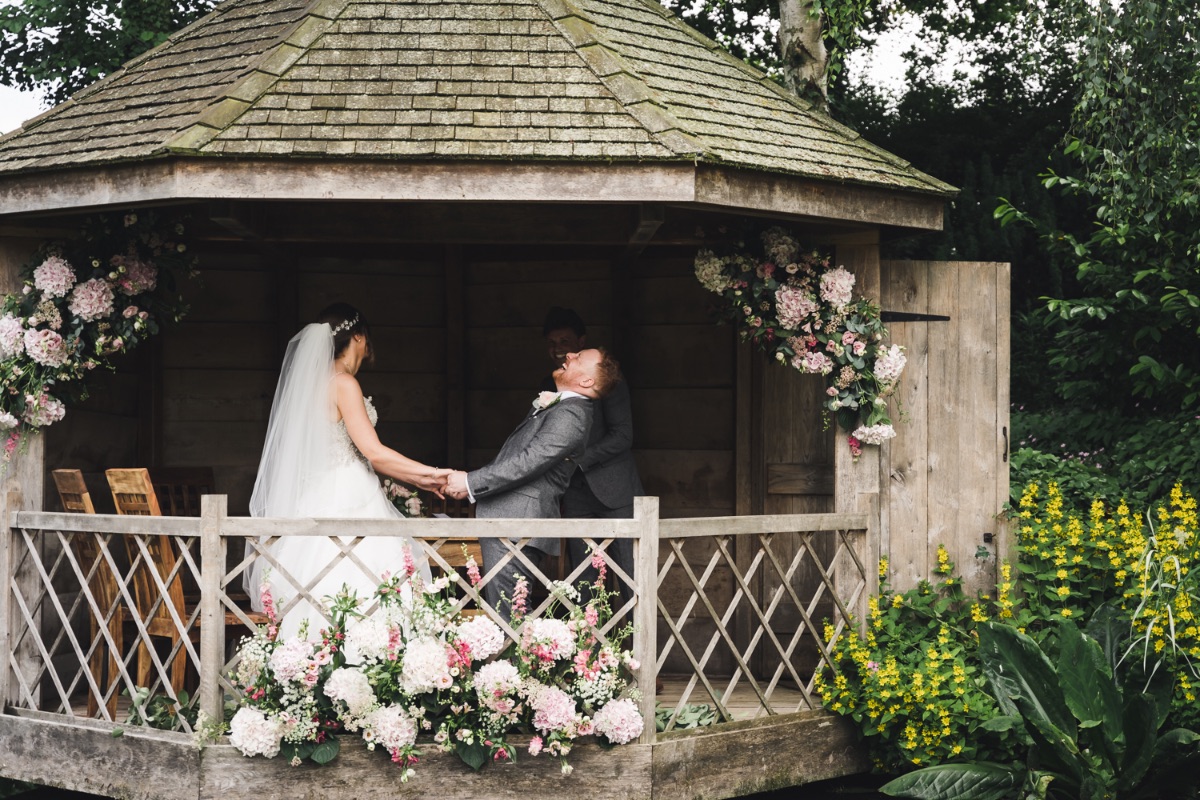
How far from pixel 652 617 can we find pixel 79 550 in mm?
2869

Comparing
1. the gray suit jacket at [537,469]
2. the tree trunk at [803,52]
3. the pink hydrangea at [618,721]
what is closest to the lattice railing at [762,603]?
the pink hydrangea at [618,721]

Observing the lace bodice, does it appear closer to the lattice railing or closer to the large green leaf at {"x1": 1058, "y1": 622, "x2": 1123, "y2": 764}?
the lattice railing

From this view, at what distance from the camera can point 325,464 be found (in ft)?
20.5

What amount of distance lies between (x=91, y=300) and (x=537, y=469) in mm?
2233

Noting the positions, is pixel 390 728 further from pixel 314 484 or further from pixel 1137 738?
pixel 1137 738

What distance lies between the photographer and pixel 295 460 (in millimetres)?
6191

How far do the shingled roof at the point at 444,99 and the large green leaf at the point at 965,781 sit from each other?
8.68ft

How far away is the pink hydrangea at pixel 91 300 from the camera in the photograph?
6.24 m

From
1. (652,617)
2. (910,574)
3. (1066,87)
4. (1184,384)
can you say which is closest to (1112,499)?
(1184,384)

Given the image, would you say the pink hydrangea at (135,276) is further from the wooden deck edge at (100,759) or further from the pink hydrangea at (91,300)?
the wooden deck edge at (100,759)

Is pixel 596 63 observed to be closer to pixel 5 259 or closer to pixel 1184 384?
pixel 5 259

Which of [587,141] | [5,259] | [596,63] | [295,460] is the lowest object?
[295,460]

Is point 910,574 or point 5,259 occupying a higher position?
point 5,259

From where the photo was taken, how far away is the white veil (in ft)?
20.2
